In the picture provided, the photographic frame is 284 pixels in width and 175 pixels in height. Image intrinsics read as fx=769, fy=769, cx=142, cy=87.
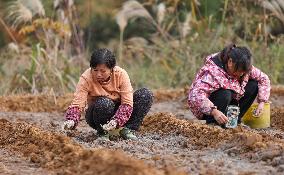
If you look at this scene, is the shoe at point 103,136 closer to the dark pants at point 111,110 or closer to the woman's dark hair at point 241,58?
the dark pants at point 111,110

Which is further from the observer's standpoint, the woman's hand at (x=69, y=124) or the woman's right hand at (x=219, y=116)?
the woman's right hand at (x=219, y=116)

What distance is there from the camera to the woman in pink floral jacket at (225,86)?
596cm

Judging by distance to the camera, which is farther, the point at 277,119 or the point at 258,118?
the point at 277,119

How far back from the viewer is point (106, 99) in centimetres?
557

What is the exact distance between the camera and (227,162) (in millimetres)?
4559

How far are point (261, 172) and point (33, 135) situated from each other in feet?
6.67

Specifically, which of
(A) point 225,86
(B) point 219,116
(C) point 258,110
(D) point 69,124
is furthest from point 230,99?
(D) point 69,124

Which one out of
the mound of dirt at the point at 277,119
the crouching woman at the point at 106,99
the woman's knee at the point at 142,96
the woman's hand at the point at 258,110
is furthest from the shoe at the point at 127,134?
the mound of dirt at the point at 277,119

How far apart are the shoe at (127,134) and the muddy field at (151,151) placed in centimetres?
8

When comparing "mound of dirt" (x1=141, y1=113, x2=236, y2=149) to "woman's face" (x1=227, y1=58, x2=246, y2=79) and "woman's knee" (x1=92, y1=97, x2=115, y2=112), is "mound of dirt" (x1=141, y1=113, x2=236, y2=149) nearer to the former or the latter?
"woman's face" (x1=227, y1=58, x2=246, y2=79)

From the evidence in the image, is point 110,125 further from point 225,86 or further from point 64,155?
point 225,86

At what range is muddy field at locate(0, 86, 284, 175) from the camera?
4.24 m

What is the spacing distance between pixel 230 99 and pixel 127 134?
3.39 feet

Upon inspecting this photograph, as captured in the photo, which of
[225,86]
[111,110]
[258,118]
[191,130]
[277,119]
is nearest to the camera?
[111,110]
